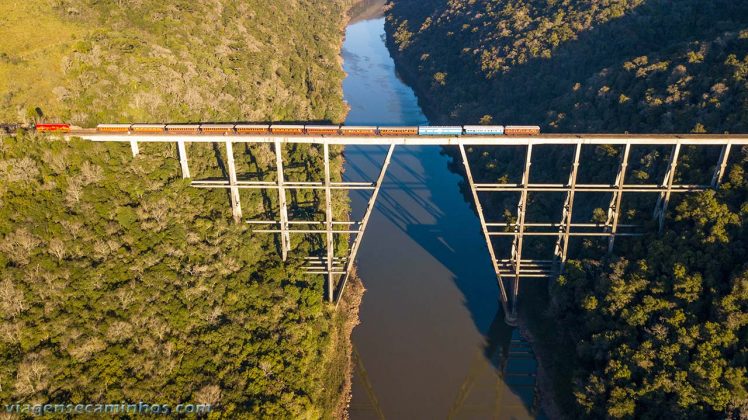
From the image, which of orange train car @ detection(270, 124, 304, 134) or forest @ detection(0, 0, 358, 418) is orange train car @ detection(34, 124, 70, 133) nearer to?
forest @ detection(0, 0, 358, 418)

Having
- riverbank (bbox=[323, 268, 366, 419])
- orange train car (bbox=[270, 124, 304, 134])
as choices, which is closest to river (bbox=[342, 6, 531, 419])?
riverbank (bbox=[323, 268, 366, 419])

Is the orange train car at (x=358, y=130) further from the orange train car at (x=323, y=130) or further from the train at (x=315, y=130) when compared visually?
the orange train car at (x=323, y=130)

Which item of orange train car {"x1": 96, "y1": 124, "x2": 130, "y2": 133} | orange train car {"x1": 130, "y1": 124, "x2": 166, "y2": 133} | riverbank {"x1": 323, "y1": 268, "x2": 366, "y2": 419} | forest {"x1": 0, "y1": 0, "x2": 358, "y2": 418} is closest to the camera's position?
forest {"x1": 0, "y1": 0, "x2": 358, "y2": 418}

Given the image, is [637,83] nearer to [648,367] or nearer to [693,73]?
[693,73]

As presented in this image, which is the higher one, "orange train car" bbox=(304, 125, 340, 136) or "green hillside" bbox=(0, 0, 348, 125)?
"green hillside" bbox=(0, 0, 348, 125)

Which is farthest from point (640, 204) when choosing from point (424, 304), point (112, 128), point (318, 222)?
point (112, 128)

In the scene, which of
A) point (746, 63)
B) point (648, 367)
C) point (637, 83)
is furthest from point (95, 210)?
point (746, 63)

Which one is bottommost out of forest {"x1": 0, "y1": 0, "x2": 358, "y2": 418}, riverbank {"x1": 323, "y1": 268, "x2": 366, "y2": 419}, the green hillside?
riverbank {"x1": 323, "y1": 268, "x2": 366, "y2": 419}
